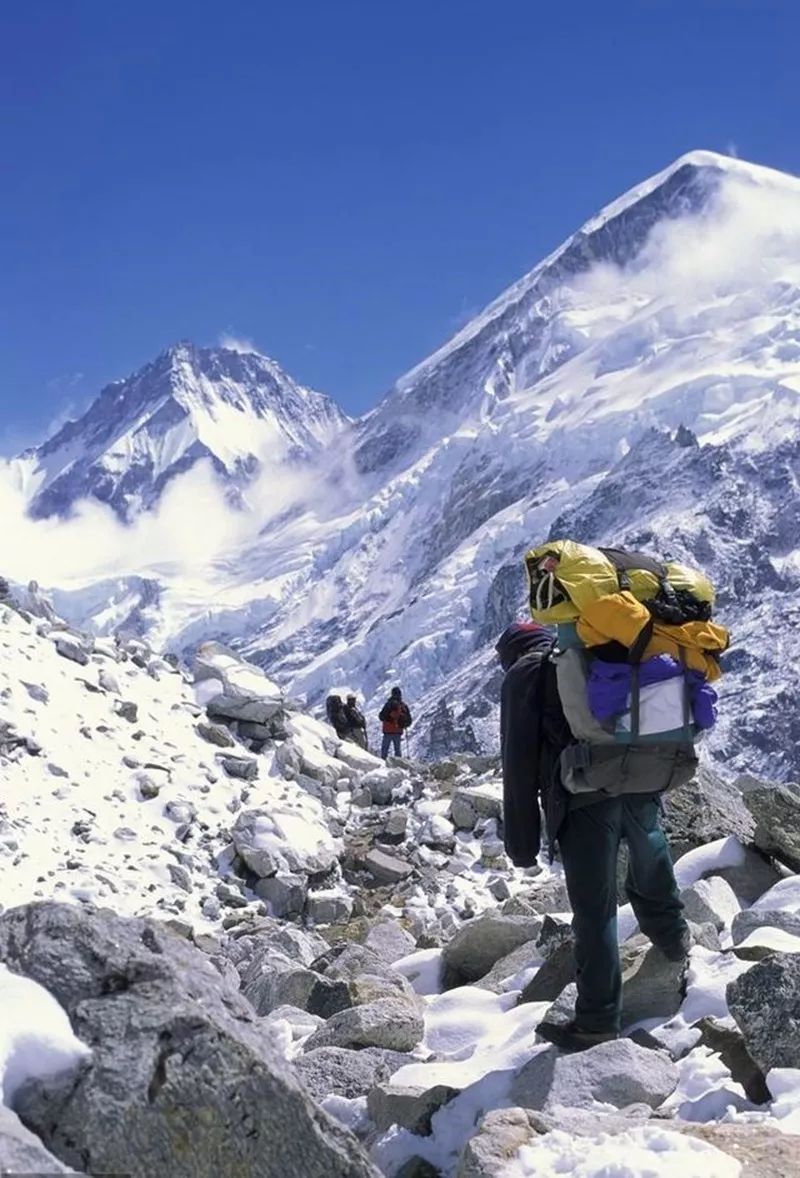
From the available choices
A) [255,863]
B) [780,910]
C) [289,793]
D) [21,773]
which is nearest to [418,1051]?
[780,910]

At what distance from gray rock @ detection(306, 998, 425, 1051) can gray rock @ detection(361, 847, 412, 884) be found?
905 cm

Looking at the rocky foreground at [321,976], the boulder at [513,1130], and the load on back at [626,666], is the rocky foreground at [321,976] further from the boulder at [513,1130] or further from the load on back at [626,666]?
the load on back at [626,666]

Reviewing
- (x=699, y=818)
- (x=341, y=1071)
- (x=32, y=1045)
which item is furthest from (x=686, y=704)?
(x=699, y=818)

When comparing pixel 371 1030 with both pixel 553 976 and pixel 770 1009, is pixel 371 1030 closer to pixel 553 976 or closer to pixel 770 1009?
pixel 553 976

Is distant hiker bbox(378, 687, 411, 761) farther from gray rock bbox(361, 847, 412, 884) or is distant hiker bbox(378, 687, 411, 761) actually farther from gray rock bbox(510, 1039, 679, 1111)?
gray rock bbox(510, 1039, 679, 1111)

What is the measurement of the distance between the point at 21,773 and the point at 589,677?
435 inches

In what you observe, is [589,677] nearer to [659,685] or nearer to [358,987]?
[659,685]

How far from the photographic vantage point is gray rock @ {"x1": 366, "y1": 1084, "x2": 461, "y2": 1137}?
5.33 metres

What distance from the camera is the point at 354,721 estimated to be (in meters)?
23.9

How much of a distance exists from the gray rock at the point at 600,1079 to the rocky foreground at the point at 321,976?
0.04 feet

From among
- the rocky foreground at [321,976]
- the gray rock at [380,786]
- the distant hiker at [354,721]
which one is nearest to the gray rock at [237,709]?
the rocky foreground at [321,976]

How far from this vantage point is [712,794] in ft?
39.5

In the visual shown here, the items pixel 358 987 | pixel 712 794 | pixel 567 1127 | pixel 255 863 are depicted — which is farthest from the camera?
pixel 255 863

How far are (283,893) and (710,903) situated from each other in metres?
7.85
